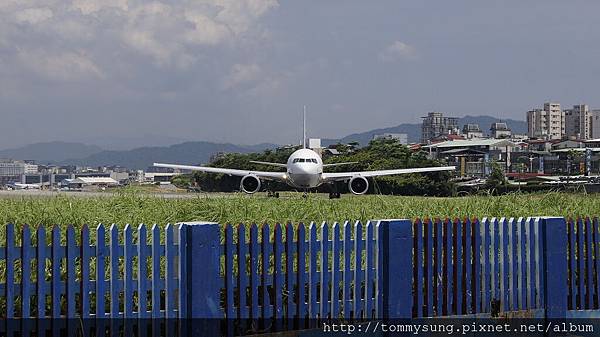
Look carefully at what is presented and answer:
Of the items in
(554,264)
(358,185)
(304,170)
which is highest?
(304,170)

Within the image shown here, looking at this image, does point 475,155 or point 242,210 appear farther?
point 475,155

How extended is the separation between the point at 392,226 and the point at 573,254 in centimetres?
325

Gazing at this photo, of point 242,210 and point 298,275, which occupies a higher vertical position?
point 242,210

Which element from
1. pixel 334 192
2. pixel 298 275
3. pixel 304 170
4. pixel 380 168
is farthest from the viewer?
pixel 380 168

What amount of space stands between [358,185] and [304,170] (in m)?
3.26

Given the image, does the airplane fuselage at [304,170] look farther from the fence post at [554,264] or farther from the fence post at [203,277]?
the fence post at [203,277]

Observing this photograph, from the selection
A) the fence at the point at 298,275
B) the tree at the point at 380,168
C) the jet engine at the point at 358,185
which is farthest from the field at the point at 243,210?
the tree at the point at 380,168

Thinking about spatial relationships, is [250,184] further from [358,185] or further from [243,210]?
[243,210]

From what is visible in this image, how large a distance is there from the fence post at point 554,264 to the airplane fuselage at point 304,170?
1486 inches

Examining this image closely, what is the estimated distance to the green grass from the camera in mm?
13031

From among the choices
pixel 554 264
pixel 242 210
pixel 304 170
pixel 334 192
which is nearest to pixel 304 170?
pixel 304 170

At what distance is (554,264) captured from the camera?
10.4m

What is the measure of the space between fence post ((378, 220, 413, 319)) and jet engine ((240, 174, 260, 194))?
39693 millimetres

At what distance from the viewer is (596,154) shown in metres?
157
